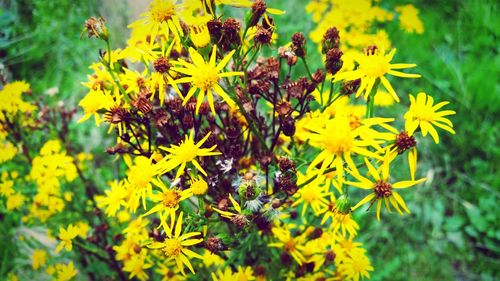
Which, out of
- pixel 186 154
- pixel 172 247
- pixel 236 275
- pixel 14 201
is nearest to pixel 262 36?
pixel 186 154

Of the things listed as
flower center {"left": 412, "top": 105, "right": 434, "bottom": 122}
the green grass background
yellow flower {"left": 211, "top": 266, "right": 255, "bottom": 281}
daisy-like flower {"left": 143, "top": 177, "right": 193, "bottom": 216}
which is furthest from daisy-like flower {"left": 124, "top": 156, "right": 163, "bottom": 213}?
the green grass background

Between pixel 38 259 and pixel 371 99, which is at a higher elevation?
pixel 371 99

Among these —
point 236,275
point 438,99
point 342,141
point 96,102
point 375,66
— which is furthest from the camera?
point 438,99

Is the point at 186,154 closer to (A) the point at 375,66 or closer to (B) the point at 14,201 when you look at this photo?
(A) the point at 375,66

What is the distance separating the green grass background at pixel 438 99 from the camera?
2.71 m

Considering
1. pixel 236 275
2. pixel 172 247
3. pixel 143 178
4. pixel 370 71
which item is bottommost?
pixel 236 275

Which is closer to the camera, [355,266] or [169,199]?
[169,199]

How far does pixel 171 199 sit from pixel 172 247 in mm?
165

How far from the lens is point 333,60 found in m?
1.45

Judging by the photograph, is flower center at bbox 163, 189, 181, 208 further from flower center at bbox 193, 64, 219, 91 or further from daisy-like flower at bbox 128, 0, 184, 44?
daisy-like flower at bbox 128, 0, 184, 44

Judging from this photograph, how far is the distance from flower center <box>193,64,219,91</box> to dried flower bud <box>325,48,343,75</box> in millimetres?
386

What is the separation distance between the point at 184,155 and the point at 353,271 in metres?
0.89

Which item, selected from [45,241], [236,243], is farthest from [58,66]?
[236,243]

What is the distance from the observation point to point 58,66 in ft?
14.1
